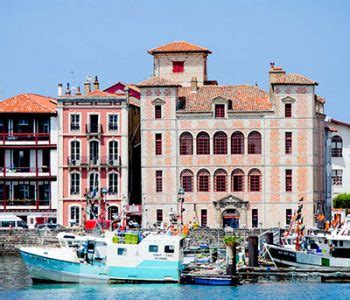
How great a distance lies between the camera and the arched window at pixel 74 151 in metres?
120

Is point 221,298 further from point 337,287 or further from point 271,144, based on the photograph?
point 271,144

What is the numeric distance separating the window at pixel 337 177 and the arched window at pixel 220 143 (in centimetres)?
2560

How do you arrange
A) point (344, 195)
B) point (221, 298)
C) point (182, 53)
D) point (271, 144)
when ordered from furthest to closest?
point (344, 195), point (182, 53), point (271, 144), point (221, 298)

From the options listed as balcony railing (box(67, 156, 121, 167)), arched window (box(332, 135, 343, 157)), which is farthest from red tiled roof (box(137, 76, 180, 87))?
arched window (box(332, 135, 343, 157))

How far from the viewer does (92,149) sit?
120 metres

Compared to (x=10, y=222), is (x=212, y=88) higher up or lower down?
higher up

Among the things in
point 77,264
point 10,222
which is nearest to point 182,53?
point 10,222

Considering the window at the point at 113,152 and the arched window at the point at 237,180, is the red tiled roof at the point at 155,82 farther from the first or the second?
the arched window at the point at 237,180

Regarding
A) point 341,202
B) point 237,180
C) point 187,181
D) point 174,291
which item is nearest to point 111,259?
point 174,291

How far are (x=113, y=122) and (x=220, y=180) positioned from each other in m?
8.85

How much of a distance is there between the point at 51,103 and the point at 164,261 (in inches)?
1627

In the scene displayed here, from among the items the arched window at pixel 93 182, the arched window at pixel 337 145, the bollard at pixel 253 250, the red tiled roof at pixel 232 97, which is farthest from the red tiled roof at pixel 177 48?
the bollard at pixel 253 250

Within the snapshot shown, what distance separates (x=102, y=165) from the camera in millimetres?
119438

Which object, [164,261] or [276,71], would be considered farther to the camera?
[276,71]
